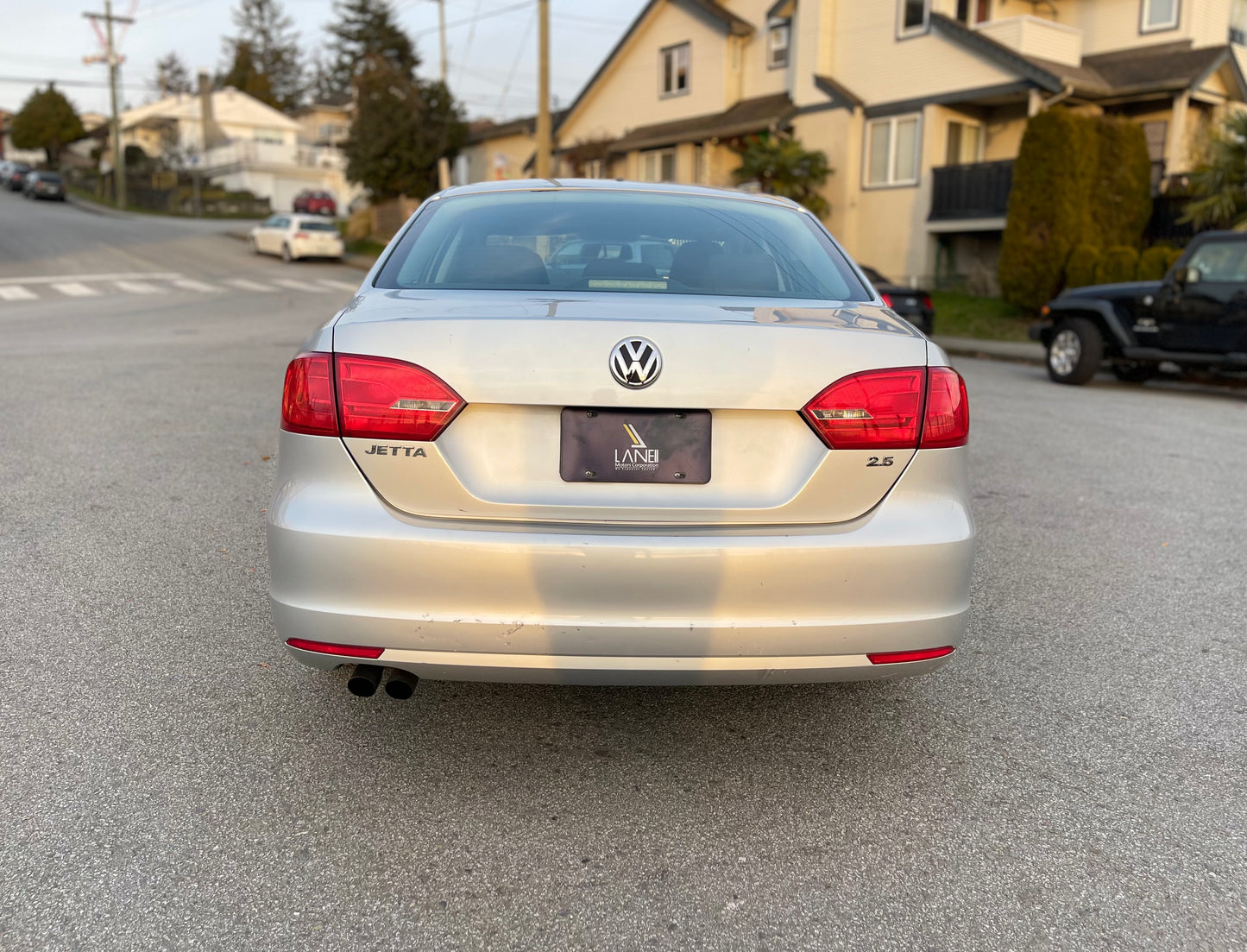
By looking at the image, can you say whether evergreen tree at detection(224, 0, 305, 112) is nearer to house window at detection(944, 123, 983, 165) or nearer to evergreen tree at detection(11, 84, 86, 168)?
evergreen tree at detection(11, 84, 86, 168)

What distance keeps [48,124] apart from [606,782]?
96694 mm

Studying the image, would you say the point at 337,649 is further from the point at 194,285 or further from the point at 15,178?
the point at 15,178

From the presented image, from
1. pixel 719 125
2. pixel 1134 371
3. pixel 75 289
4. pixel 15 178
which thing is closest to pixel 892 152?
pixel 719 125

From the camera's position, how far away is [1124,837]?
114 inches

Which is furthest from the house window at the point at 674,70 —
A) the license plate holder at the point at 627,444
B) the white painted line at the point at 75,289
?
the license plate holder at the point at 627,444

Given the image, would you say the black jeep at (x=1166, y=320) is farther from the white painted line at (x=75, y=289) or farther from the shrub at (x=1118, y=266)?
the white painted line at (x=75, y=289)

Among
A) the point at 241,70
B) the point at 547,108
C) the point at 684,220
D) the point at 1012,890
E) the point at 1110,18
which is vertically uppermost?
the point at 241,70

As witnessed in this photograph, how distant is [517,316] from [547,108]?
2332 centimetres

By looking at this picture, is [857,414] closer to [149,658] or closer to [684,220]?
[684,220]

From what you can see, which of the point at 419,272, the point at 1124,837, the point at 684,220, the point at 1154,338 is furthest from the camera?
the point at 1154,338

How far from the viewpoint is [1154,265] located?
1847 cm

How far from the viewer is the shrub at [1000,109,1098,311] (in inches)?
794

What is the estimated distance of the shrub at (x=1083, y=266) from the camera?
63.2ft

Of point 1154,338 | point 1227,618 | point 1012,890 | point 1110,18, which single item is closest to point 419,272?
point 1012,890
